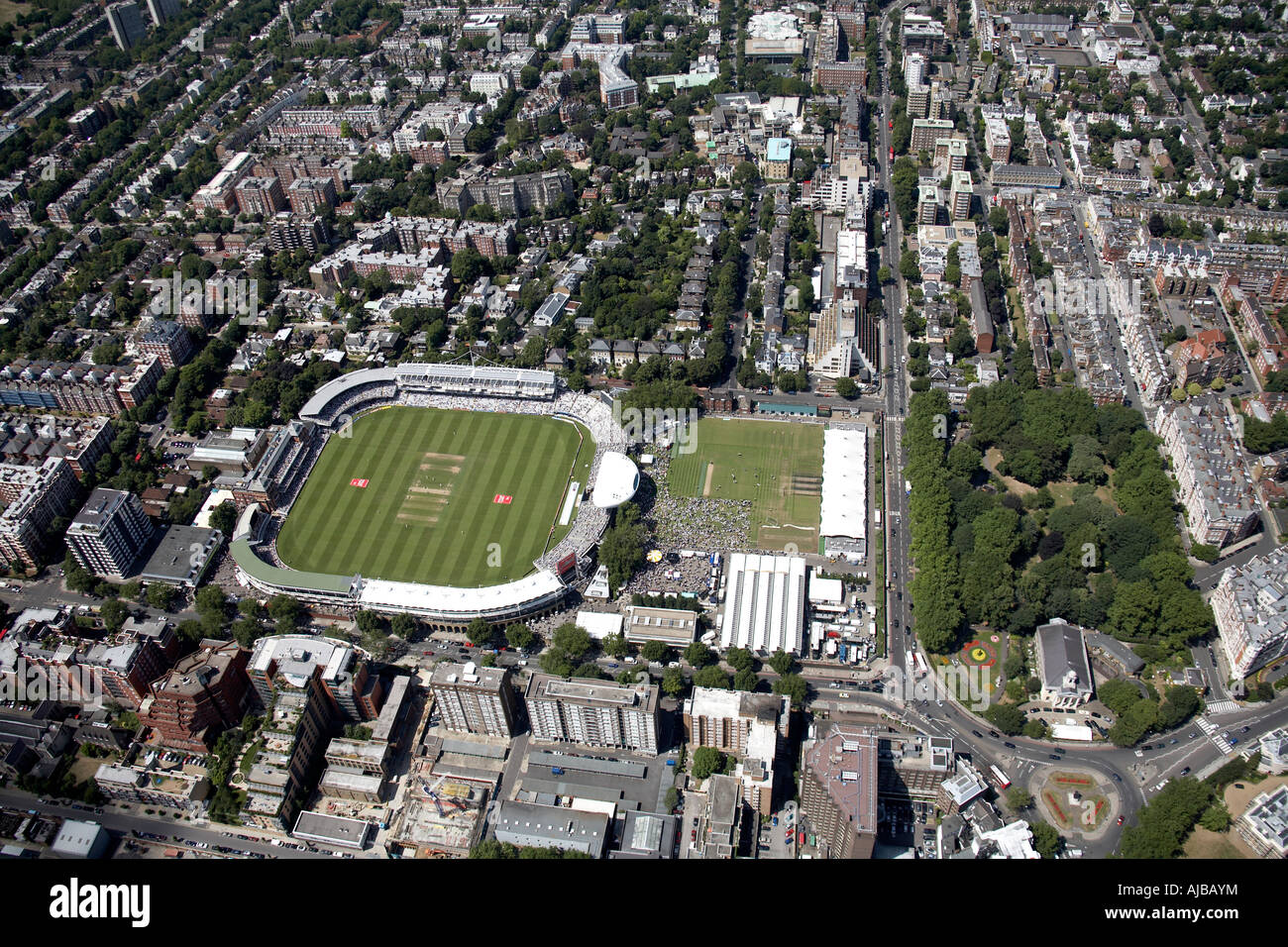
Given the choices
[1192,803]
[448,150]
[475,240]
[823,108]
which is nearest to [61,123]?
[448,150]

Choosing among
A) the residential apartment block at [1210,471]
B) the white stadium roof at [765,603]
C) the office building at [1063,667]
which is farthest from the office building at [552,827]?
the residential apartment block at [1210,471]

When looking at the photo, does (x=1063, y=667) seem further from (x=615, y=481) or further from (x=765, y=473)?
(x=615, y=481)

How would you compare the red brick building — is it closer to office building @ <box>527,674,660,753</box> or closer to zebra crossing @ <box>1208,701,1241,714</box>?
office building @ <box>527,674,660,753</box>

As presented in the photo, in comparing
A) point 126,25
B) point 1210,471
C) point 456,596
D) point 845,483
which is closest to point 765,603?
point 845,483

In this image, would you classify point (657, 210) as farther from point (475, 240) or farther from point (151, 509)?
point (151, 509)

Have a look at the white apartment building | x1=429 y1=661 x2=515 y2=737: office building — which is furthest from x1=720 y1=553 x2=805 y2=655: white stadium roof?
the white apartment building
